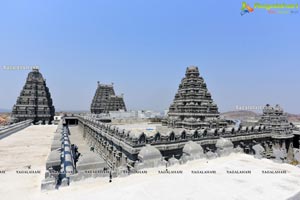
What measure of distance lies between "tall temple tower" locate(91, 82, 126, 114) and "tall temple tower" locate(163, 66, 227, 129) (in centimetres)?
3389

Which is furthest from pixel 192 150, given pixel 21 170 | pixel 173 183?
pixel 21 170

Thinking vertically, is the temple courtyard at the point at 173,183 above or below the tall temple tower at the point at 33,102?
below


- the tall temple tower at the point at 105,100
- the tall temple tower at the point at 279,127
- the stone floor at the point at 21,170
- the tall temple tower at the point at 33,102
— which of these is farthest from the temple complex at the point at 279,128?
the tall temple tower at the point at 33,102

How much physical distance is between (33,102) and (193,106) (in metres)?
37.2

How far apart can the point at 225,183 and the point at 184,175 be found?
2124 millimetres

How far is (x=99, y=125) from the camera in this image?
27.4 meters

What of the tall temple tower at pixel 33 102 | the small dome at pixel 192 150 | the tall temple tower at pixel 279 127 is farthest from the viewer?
the tall temple tower at pixel 33 102

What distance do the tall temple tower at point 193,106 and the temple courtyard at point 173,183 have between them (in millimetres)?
16119

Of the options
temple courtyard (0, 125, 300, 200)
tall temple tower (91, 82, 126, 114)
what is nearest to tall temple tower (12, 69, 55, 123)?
tall temple tower (91, 82, 126, 114)

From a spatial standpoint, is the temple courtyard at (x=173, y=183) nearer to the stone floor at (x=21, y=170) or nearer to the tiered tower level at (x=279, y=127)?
the stone floor at (x=21, y=170)

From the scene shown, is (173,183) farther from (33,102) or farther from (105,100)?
(105,100)

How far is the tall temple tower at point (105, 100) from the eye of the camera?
61.7 meters

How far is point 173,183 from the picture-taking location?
27.5 ft

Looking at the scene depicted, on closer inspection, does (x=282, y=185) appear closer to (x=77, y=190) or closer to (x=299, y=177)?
(x=299, y=177)
